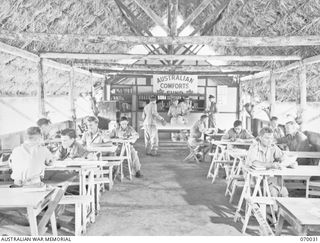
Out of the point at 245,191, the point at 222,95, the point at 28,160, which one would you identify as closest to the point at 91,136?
the point at 28,160

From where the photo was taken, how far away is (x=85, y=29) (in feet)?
24.3

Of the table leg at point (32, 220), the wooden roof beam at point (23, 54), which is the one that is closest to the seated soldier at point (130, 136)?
the wooden roof beam at point (23, 54)

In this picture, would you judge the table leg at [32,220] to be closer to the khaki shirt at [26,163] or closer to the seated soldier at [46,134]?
the khaki shirt at [26,163]

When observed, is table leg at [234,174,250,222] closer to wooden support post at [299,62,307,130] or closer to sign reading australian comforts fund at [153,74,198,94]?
wooden support post at [299,62,307,130]

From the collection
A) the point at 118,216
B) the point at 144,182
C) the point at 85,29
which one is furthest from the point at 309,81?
the point at 118,216

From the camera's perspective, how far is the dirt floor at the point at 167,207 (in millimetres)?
3797

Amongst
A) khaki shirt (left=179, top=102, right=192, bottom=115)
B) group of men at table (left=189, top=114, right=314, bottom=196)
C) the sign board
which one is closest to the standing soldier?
khaki shirt (left=179, top=102, right=192, bottom=115)

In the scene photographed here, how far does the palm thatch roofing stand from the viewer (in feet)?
17.4

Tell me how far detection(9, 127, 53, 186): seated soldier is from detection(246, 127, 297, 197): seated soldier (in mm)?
2304

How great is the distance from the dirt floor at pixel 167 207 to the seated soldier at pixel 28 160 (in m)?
0.90

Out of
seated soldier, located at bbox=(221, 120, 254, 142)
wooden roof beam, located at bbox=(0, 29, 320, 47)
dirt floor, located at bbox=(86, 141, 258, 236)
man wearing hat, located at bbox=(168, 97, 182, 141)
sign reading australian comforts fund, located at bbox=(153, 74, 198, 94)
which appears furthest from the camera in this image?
man wearing hat, located at bbox=(168, 97, 182, 141)

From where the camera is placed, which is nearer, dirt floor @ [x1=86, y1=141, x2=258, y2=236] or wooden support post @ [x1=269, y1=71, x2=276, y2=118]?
dirt floor @ [x1=86, y1=141, x2=258, y2=236]

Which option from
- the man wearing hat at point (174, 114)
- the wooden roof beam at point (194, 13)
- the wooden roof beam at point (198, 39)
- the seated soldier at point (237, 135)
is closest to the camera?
the wooden roof beam at point (198, 39)

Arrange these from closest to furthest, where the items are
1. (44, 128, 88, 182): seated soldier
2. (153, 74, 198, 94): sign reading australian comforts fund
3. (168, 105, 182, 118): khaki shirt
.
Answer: (44, 128, 88, 182): seated soldier, (153, 74, 198, 94): sign reading australian comforts fund, (168, 105, 182, 118): khaki shirt
